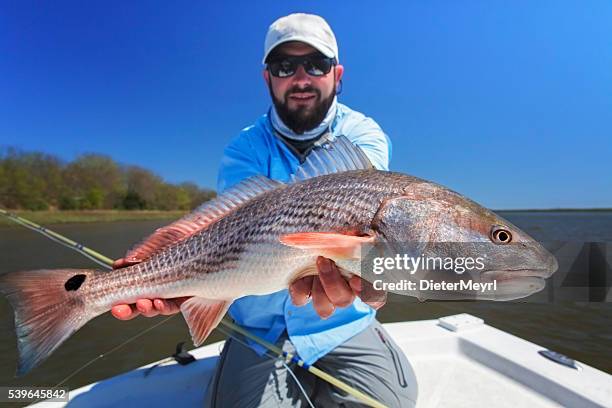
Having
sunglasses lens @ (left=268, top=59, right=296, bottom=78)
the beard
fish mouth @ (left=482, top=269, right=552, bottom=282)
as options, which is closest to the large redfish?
fish mouth @ (left=482, top=269, right=552, bottom=282)

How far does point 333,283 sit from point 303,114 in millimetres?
2208

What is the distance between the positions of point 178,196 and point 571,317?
69.5 m

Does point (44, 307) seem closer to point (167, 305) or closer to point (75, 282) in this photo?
point (75, 282)

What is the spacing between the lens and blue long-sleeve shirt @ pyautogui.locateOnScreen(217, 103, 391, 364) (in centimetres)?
340

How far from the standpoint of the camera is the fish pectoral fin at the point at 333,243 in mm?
2027

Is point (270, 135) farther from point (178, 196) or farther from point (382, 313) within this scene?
point (178, 196)

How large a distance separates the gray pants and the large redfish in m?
0.91

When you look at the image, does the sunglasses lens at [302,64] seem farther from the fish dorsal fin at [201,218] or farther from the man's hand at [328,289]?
the man's hand at [328,289]

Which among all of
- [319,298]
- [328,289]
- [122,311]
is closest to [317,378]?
[319,298]

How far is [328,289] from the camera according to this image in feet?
7.66

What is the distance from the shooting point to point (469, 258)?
6.58ft

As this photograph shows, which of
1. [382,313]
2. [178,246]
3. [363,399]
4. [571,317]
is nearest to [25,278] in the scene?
[178,246]

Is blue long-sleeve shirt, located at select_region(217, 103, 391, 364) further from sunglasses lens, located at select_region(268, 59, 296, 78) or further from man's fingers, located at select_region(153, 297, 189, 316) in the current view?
man's fingers, located at select_region(153, 297, 189, 316)

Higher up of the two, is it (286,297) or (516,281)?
(516,281)
